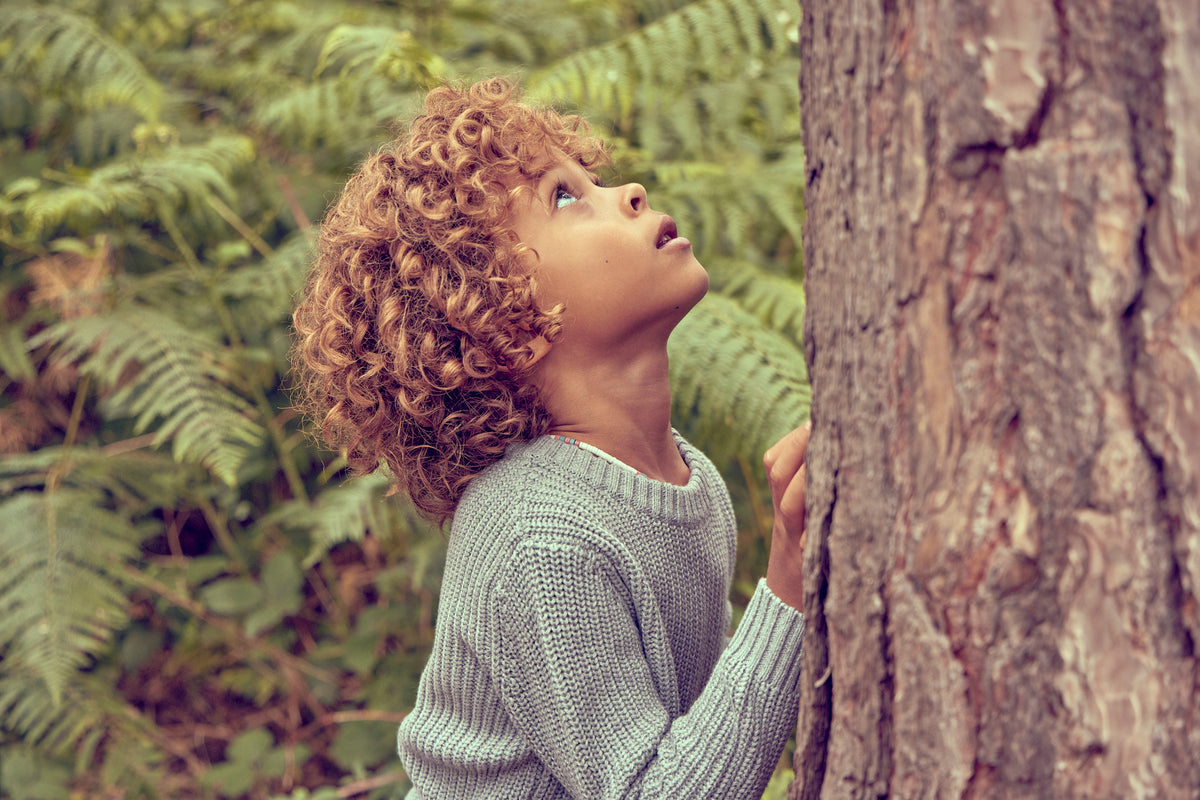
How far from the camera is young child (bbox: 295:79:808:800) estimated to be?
114 cm

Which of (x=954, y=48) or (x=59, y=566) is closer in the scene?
(x=954, y=48)

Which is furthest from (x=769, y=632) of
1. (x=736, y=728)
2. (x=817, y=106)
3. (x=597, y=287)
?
(x=817, y=106)

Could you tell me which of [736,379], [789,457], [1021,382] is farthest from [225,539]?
[1021,382]

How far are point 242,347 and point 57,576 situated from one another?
74cm

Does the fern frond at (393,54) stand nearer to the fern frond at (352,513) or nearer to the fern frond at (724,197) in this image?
the fern frond at (724,197)

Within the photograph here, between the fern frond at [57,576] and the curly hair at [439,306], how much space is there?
148 cm

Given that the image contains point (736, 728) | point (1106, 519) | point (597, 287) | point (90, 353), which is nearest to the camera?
point (1106, 519)

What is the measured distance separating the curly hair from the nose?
117 mm

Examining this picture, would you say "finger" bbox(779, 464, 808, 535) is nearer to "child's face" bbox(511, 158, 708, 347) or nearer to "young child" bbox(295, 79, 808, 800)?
"young child" bbox(295, 79, 808, 800)

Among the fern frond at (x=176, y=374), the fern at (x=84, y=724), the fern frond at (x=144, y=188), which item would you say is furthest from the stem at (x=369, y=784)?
the fern frond at (x=144, y=188)

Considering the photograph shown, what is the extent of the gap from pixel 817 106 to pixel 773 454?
1.44 feet

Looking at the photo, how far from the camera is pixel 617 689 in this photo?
116 cm

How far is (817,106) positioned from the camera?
87 centimetres

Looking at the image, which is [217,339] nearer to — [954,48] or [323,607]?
[323,607]
